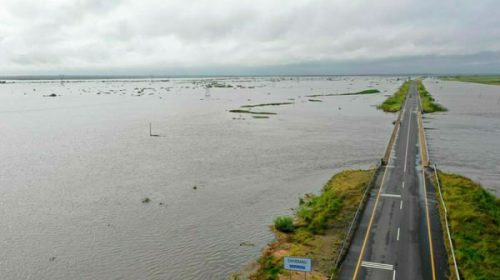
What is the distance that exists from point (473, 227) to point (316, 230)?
14045 mm

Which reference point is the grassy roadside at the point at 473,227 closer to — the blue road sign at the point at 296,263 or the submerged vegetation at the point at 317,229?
the submerged vegetation at the point at 317,229

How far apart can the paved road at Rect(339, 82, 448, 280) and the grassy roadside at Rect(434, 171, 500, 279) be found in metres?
1.20

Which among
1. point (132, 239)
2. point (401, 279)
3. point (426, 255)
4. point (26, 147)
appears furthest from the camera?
point (26, 147)

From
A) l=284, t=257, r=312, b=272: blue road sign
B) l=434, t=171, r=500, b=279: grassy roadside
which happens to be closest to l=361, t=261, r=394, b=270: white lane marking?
l=434, t=171, r=500, b=279: grassy roadside

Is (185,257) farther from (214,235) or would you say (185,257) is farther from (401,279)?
(401,279)

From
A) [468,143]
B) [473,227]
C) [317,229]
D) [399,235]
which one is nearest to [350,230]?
[317,229]

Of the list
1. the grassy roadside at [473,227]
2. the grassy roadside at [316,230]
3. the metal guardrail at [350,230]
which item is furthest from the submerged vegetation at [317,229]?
the grassy roadside at [473,227]

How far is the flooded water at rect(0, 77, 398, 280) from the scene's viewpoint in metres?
32.5

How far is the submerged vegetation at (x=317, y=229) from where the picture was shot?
2894 cm

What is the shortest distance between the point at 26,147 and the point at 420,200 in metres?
72.1

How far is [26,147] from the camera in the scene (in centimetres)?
7588

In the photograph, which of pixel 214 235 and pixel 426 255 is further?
pixel 214 235

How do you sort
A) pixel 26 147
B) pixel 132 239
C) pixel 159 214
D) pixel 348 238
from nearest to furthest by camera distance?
pixel 348 238 → pixel 132 239 → pixel 159 214 → pixel 26 147

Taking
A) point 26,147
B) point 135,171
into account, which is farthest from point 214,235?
point 26,147
